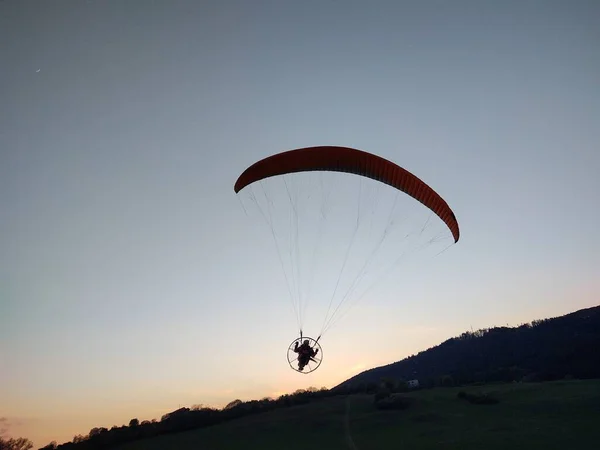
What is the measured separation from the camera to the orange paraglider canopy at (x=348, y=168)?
1927cm

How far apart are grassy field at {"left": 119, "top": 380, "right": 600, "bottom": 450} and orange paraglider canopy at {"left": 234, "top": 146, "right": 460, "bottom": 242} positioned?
21.5 m

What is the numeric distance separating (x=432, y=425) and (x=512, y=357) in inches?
2606

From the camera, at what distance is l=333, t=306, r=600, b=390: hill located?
74875 millimetres

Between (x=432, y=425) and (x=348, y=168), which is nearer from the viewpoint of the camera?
(x=348, y=168)

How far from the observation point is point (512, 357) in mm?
100000

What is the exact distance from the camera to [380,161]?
19125 mm

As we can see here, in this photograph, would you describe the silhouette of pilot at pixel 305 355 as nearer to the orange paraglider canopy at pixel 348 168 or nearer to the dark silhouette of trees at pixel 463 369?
the orange paraglider canopy at pixel 348 168

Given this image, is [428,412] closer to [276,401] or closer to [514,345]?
[276,401]

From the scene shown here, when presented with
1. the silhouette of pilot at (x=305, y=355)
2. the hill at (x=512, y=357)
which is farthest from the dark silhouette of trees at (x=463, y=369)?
the silhouette of pilot at (x=305, y=355)

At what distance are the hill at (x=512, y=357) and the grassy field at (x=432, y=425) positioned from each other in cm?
1643

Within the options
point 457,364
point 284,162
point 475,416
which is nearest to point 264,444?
point 475,416

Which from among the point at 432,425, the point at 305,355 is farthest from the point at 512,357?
the point at 305,355

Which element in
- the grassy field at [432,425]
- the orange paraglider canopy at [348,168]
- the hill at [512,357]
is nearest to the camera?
the orange paraglider canopy at [348,168]

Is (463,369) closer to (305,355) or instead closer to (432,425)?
(432,425)
